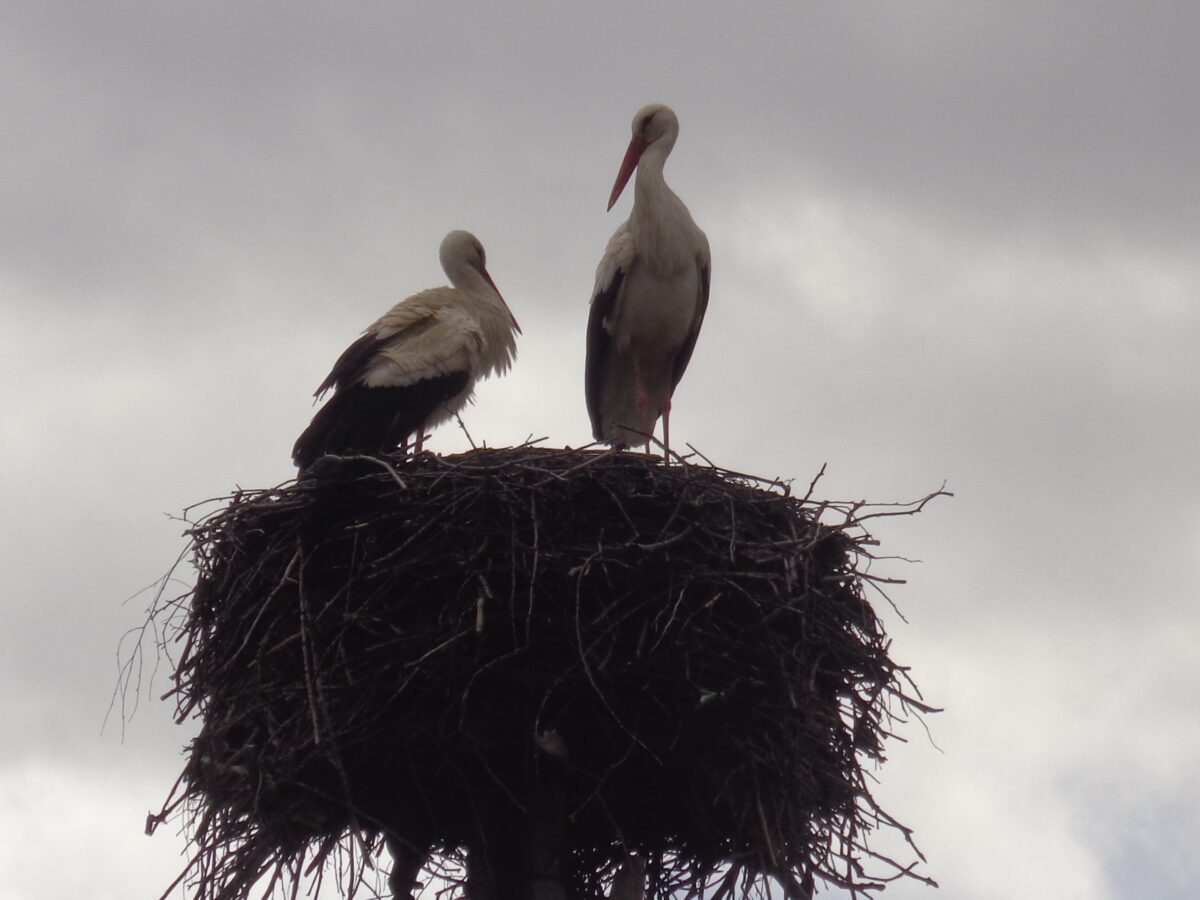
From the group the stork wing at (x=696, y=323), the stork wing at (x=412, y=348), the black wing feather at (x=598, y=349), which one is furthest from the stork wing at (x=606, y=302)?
the stork wing at (x=412, y=348)

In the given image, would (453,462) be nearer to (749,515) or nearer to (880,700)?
(749,515)

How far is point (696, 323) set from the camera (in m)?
6.78

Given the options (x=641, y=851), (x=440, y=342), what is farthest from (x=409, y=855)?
(x=440, y=342)

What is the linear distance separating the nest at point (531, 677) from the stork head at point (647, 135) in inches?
102

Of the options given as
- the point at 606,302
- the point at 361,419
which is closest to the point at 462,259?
the point at 606,302

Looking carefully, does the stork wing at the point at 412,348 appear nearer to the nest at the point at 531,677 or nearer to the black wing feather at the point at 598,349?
the black wing feather at the point at 598,349

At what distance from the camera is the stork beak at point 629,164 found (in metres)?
7.05

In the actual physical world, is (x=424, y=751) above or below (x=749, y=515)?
below

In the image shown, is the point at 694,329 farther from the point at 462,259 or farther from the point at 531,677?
the point at 531,677

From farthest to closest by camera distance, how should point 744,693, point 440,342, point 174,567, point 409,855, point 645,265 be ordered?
point 645,265 < point 440,342 < point 174,567 < point 409,855 < point 744,693

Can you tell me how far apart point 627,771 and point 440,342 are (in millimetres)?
2222

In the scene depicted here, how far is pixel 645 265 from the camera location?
6.62m

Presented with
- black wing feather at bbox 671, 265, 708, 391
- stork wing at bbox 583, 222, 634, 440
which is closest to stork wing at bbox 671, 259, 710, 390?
black wing feather at bbox 671, 265, 708, 391

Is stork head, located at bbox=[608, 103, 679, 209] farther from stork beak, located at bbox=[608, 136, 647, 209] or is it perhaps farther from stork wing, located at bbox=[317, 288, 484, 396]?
stork wing, located at bbox=[317, 288, 484, 396]
